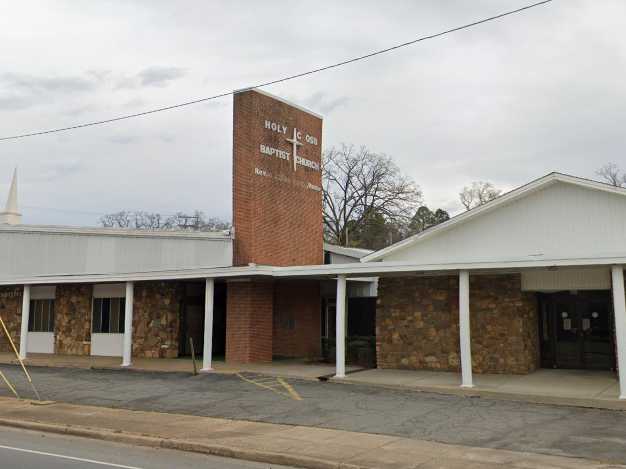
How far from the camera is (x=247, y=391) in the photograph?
15.6 meters

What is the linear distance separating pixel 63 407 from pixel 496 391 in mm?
9443

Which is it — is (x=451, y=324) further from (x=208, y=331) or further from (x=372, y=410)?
(x=208, y=331)

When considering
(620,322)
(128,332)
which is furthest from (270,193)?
(620,322)

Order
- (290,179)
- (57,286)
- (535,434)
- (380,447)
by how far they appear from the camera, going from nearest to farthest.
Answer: (380,447), (535,434), (290,179), (57,286)

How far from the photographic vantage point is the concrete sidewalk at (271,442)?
888 cm

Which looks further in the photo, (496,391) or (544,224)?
(544,224)

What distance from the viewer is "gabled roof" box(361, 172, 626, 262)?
16406mm

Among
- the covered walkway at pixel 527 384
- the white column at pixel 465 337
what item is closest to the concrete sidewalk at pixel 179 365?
the covered walkway at pixel 527 384

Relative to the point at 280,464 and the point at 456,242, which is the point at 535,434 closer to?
the point at 280,464

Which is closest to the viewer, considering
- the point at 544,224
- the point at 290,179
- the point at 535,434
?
the point at 535,434

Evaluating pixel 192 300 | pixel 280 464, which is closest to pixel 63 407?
pixel 280 464

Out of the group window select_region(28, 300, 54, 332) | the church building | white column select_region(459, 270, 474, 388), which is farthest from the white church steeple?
white column select_region(459, 270, 474, 388)

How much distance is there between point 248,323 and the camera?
66.9 feet

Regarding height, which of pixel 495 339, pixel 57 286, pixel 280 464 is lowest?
pixel 280 464
